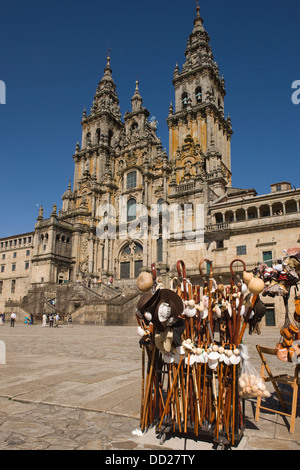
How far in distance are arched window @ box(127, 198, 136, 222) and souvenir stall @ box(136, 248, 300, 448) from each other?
3845 cm

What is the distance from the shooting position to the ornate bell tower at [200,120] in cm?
3728

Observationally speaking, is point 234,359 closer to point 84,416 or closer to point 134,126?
point 84,416

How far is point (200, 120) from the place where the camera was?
3938cm

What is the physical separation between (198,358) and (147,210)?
37.1 metres

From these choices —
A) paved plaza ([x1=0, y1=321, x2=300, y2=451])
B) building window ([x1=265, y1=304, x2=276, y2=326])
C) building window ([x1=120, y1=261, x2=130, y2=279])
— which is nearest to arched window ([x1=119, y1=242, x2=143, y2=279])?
building window ([x1=120, y1=261, x2=130, y2=279])

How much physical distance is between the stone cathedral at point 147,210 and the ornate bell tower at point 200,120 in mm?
136

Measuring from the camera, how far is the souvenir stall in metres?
3.12

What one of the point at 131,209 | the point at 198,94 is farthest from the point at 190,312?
the point at 198,94

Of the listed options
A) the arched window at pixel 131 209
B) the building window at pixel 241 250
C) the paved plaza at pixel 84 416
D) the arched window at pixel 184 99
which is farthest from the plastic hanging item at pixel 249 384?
the arched window at pixel 184 99

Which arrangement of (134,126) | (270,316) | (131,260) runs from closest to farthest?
(270,316) → (131,260) → (134,126)

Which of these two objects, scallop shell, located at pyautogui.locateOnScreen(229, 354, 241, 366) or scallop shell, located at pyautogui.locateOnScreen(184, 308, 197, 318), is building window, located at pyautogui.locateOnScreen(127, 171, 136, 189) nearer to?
scallop shell, located at pyautogui.locateOnScreen(184, 308, 197, 318)

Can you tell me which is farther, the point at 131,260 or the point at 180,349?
the point at 131,260

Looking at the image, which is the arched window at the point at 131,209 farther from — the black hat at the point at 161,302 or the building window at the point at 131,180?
the black hat at the point at 161,302
